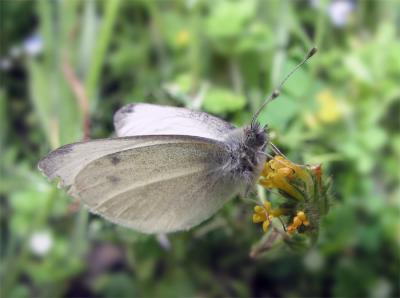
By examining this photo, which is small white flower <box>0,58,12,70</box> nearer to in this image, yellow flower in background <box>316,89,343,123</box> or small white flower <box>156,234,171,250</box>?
small white flower <box>156,234,171,250</box>

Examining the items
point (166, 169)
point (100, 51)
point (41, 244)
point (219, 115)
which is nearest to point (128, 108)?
point (166, 169)

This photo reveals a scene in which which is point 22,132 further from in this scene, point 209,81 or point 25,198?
point 209,81

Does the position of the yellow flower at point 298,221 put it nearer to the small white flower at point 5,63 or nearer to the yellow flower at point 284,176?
the yellow flower at point 284,176

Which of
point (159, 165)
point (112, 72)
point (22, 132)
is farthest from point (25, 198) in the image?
point (159, 165)

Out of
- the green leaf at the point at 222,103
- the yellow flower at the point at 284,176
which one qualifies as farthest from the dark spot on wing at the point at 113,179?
the green leaf at the point at 222,103

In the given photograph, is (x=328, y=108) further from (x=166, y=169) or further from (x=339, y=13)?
(x=166, y=169)

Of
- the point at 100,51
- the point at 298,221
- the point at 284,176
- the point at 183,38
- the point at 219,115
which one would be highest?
the point at 183,38
